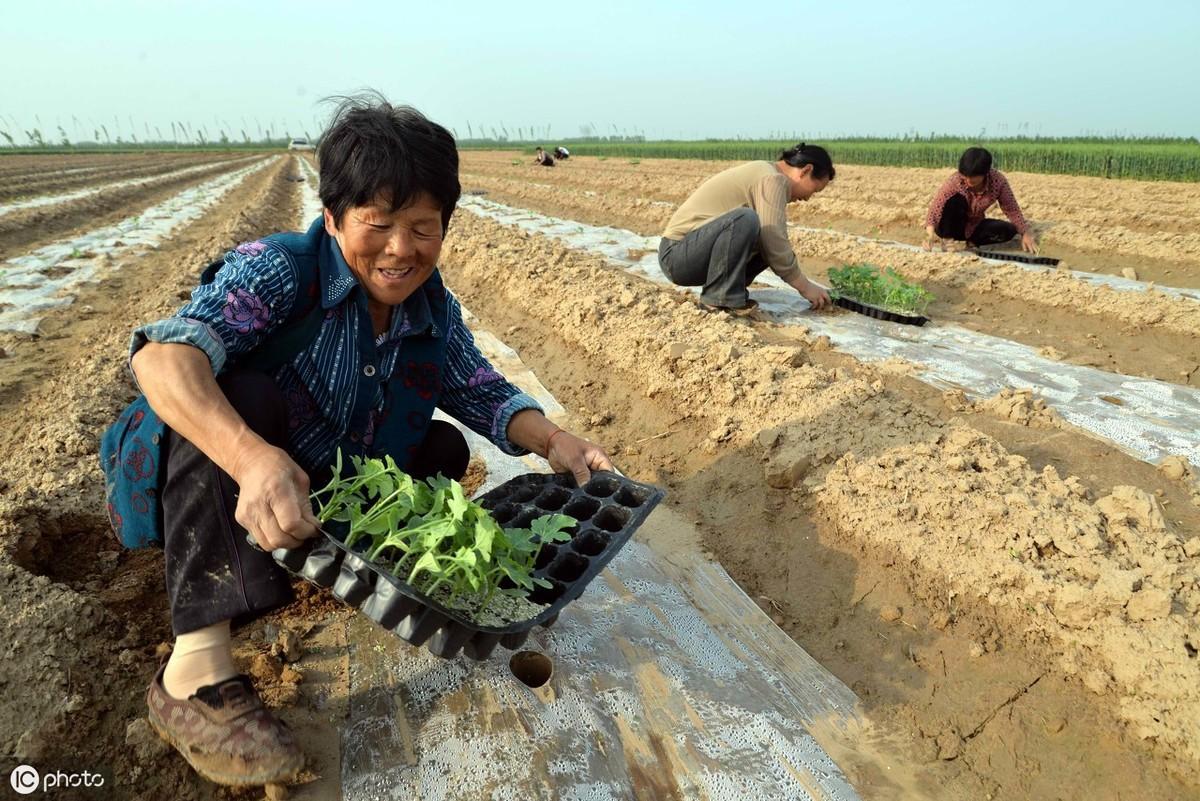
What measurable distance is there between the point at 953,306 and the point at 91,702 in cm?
553

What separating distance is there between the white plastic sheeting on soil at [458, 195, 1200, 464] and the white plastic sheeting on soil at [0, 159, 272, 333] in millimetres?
5321

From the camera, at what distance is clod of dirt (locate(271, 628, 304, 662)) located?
6.25ft

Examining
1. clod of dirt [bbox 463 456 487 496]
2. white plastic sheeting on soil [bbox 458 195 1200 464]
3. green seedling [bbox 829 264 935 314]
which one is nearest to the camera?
clod of dirt [bbox 463 456 487 496]

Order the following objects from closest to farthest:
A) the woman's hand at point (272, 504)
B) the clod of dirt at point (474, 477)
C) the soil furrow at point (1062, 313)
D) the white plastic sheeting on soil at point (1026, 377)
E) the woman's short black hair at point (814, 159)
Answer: the woman's hand at point (272, 504) < the clod of dirt at point (474, 477) < the white plastic sheeting on soil at point (1026, 377) < the soil furrow at point (1062, 313) < the woman's short black hair at point (814, 159)

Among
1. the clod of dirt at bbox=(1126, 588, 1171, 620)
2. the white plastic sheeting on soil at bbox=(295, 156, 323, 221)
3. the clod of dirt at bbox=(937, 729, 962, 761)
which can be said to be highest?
the clod of dirt at bbox=(1126, 588, 1171, 620)

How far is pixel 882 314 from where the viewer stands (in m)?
→ 4.81

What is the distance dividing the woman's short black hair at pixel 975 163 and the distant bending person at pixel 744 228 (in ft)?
8.21

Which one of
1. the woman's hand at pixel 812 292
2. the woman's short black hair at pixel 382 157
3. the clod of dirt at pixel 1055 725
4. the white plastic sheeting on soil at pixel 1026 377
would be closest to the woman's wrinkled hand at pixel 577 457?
the woman's short black hair at pixel 382 157

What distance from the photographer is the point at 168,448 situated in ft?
4.97

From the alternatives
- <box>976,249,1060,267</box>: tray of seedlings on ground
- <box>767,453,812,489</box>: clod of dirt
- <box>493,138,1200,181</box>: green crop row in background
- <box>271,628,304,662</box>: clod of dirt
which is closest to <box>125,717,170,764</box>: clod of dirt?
<box>271,628,304,662</box>: clod of dirt

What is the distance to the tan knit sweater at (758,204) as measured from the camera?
473 centimetres

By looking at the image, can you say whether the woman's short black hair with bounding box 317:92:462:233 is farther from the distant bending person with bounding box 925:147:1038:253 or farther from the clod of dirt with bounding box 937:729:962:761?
the distant bending person with bounding box 925:147:1038:253

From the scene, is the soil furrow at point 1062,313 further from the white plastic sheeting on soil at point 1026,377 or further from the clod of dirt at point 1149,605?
the clod of dirt at point 1149,605

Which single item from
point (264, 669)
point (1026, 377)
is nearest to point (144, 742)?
point (264, 669)
